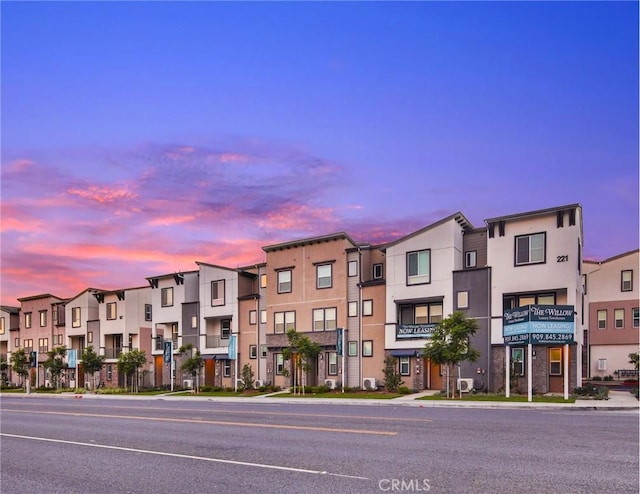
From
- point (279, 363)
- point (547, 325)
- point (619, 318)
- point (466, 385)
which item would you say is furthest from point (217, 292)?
point (619, 318)

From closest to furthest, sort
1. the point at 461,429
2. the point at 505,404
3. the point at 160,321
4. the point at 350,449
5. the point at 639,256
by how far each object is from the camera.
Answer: the point at 350,449 → the point at 461,429 → the point at 505,404 → the point at 639,256 → the point at 160,321

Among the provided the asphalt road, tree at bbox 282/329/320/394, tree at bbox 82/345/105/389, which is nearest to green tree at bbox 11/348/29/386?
tree at bbox 82/345/105/389

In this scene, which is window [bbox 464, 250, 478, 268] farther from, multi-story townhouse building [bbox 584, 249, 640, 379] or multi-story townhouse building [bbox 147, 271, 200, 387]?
multi-story townhouse building [bbox 147, 271, 200, 387]

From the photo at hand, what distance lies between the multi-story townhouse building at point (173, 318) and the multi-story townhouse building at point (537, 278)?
27947 millimetres

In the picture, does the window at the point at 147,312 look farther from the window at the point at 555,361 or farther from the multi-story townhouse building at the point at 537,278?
the window at the point at 555,361

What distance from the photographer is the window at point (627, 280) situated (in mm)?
51906

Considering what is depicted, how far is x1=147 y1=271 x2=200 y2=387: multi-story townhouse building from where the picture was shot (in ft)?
176

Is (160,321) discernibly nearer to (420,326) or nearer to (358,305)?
(358,305)

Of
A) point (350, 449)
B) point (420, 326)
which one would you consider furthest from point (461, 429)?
point (420, 326)

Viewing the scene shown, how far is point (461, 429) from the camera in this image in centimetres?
1638

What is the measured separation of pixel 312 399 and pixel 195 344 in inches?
871

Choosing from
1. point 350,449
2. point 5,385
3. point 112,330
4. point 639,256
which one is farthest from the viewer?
point 5,385

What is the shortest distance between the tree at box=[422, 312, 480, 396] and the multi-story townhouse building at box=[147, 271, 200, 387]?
2612 centimetres

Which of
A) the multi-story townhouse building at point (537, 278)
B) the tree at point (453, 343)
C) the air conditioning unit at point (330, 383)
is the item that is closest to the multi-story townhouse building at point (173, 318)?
the air conditioning unit at point (330, 383)
